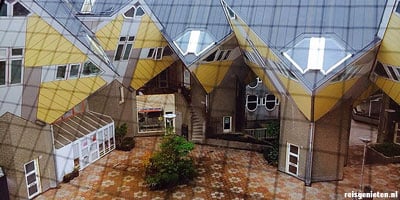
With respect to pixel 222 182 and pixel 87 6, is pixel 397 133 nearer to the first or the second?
pixel 222 182

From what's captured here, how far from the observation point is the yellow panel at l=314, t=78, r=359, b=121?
7.67 feet

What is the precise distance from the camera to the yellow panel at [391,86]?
239cm

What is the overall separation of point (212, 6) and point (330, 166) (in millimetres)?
1641

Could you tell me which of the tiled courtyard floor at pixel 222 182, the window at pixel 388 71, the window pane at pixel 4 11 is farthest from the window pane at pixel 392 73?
the window pane at pixel 4 11

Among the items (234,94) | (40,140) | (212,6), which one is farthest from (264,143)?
(40,140)

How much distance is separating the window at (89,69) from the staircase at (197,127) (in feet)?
3.85

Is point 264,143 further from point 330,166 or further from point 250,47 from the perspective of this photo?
point 250,47

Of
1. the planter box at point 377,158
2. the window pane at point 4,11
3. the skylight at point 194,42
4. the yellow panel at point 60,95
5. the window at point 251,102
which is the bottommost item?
the planter box at point 377,158

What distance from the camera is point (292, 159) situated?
9.39 feet

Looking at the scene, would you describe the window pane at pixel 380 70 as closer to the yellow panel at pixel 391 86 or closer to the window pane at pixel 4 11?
the yellow panel at pixel 391 86

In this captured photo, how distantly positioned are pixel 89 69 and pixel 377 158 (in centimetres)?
235

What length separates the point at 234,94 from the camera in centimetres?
363

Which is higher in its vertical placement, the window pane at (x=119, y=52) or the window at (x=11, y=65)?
the window pane at (x=119, y=52)

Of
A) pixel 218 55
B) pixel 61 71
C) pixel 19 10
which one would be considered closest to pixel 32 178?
pixel 61 71
